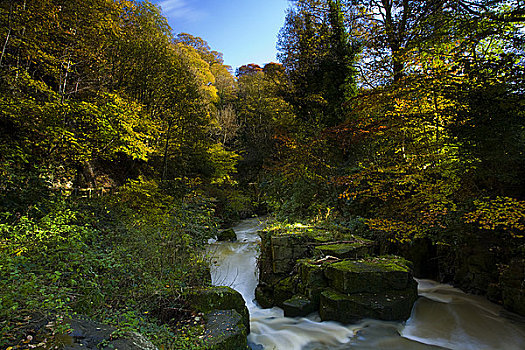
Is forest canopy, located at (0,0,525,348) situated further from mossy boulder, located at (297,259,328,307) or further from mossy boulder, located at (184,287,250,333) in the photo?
mossy boulder, located at (297,259,328,307)

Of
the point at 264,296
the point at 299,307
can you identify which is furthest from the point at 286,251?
the point at 299,307

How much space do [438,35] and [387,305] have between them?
189 inches

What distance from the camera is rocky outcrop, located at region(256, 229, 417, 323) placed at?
5137 mm

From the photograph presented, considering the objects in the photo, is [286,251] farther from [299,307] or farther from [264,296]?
[299,307]

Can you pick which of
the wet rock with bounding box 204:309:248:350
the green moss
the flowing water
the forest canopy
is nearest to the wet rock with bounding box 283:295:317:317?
the flowing water

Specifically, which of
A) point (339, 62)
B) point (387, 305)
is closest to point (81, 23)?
point (339, 62)

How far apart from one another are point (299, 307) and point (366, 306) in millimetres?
1374

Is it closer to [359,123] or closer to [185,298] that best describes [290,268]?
[185,298]

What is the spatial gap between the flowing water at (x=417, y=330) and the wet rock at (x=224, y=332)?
0.89 m

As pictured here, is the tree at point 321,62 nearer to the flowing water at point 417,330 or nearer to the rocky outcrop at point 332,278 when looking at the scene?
the rocky outcrop at point 332,278

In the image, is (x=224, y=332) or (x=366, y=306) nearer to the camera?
(x=224, y=332)

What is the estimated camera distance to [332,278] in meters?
5.62

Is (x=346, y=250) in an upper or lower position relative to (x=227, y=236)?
upper

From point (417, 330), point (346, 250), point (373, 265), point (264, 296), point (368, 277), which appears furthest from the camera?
point (264, 296)
